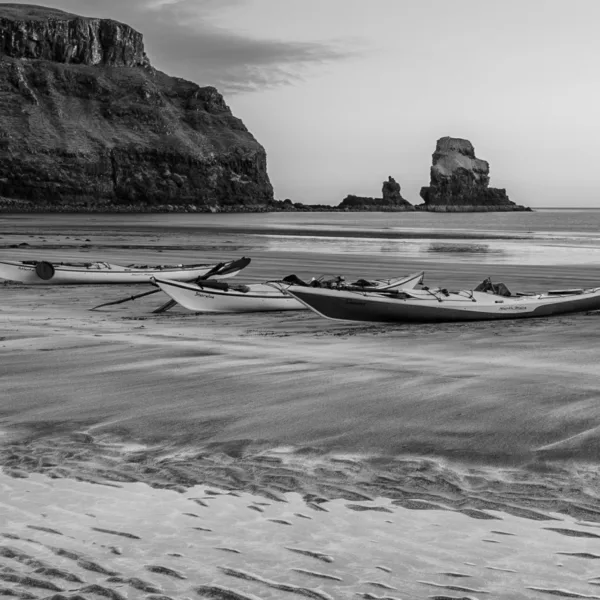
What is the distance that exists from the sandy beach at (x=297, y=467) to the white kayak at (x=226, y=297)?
2.65 metres

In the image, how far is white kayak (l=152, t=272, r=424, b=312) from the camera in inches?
533

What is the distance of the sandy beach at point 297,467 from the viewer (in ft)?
12.2

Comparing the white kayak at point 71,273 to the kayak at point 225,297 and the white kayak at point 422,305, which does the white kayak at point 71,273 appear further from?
the white kayak at point 422,305

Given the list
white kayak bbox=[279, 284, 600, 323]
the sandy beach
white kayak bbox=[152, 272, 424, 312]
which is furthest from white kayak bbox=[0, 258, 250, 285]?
the sandy beach

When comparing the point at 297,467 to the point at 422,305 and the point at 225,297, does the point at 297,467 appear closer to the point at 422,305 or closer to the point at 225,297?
the point at 422,305

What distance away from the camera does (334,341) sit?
10914 mm

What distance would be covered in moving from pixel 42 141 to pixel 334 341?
190 metres

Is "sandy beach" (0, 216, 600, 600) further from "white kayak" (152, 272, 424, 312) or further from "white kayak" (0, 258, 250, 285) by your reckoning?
"white kayak" (0, 258, 250, 285)

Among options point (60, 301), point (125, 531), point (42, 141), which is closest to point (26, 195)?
point (42, 141)

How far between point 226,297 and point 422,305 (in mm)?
3373

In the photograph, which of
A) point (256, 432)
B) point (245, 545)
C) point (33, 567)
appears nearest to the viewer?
point (33, 567)

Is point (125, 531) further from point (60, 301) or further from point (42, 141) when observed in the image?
point (42, 141)

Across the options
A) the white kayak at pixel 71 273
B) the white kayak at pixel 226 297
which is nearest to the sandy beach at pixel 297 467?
the white kayak at pixel 226 297

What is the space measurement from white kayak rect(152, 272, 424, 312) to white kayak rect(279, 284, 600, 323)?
1.02 metres
